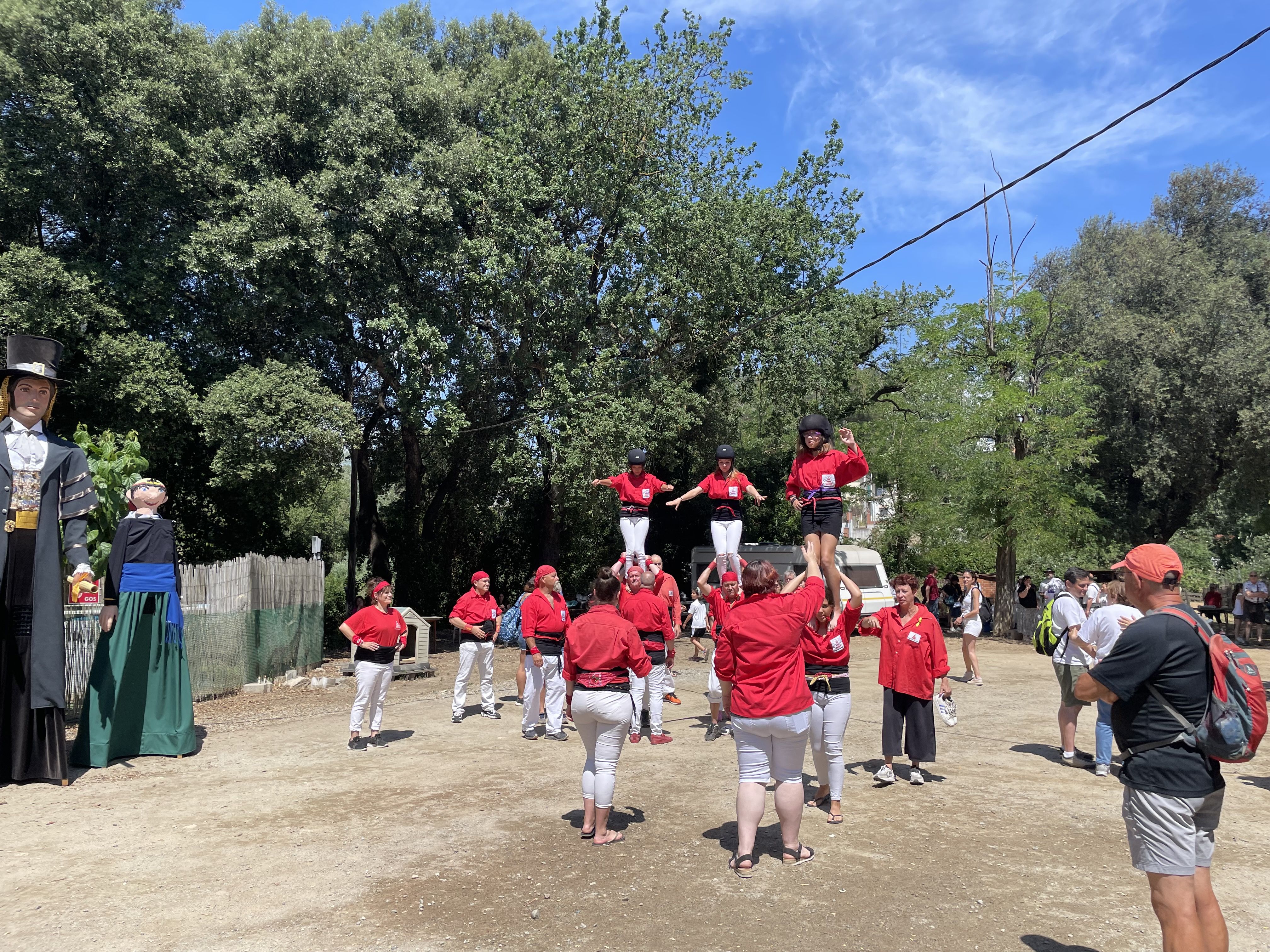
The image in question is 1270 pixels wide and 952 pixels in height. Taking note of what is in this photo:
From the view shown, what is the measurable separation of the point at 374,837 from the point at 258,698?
783cm

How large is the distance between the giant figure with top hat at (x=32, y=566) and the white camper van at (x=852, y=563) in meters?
15.9

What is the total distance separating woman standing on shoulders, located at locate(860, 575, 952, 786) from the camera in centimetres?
753

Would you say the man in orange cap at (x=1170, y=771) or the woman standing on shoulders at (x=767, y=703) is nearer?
the man in orange cap at (x=1170, y=771)

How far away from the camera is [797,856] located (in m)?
5.75

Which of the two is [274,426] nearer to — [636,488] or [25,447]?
[636,488]

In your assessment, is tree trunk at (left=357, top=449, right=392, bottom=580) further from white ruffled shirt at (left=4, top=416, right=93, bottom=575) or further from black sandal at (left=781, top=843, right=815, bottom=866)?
black sandal at (left=781, top=843, right=815, bottom=866)

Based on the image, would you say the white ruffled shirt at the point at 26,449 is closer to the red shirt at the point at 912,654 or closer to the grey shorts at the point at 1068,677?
the red shirt at the point at 912,654

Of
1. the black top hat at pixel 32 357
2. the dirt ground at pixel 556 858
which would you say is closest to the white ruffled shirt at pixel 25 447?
the black top hat at pixel 32 357

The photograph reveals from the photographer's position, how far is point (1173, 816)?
369 centimetres

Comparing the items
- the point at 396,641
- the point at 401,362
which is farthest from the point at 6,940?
the point at 401,362

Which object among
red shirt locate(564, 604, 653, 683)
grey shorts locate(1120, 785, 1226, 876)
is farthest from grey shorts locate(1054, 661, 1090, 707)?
grey shorts locate(1120, 785, 1226, 876)

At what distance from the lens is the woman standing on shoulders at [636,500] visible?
11680 millimetres

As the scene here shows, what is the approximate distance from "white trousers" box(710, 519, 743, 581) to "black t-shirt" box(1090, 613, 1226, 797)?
696 centimetres

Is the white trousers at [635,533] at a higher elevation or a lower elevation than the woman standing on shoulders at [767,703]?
higher
